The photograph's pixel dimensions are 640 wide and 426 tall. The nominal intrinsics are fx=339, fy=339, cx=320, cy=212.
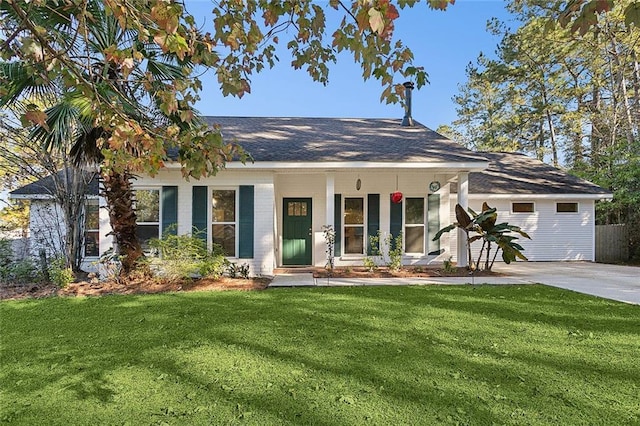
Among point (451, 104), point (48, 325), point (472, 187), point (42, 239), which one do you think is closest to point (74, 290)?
point (48, 325)

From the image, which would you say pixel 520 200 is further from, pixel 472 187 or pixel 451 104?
pixel 451 104

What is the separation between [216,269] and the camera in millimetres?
7949

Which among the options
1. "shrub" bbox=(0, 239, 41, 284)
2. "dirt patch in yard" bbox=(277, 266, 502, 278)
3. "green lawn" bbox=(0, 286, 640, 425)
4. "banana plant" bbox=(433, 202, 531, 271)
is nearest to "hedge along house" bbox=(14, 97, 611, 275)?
"dirt patch in yard" bbox=(277, 266, 502, 278)

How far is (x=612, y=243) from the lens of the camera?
13094 millimetres

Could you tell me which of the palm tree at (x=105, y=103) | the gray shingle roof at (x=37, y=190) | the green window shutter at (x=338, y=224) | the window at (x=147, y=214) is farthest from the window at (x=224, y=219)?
the gray shingle roof at (x=37, y=190)

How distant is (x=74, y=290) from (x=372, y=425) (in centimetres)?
722

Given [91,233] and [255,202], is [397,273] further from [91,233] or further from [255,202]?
[91,233]

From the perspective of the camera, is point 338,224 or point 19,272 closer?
point 19,272

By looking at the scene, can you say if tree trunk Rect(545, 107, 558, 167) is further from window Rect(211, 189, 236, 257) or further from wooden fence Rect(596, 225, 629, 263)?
window Rect(211, 189, 236, 257)

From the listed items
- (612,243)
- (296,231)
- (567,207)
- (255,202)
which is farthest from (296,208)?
(612,243)

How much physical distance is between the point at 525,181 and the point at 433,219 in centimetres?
496

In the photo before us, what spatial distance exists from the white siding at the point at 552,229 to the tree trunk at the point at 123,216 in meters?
10.5

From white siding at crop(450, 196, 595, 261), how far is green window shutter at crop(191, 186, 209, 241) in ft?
29.2

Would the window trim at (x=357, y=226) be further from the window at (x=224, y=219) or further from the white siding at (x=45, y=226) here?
the white siding at (x=45, y=226)
